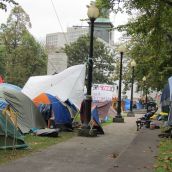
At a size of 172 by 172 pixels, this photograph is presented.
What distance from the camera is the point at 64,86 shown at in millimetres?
24609

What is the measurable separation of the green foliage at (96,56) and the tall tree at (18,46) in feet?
40.0

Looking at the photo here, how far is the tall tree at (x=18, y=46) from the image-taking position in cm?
6531

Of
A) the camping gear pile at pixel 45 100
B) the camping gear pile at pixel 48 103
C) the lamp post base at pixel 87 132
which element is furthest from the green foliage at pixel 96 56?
the lamp post base at pixel 87 132

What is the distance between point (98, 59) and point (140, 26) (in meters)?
59.9

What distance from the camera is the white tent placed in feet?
79.7

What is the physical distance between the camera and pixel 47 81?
25016 millimetres

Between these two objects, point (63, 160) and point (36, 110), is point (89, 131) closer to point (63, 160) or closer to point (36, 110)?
point (36, 110)

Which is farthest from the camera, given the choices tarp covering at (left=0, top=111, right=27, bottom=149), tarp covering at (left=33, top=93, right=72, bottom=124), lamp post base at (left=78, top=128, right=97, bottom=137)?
tarp covering at (left=33, top=93, right=72, bottom=124)

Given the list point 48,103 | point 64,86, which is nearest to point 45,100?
point 48,103

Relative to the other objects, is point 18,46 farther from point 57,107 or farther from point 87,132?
point 87,132

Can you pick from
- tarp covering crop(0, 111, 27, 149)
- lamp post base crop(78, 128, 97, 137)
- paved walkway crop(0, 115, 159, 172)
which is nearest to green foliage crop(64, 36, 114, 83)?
lamp post base crop(78, 128, 97, 137)

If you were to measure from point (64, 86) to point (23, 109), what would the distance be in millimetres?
4657

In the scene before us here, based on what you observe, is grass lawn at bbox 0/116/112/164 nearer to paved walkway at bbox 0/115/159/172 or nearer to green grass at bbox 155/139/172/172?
paved walkway at bbox 0/115/159/172

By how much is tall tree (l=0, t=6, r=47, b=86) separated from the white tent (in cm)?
4068
